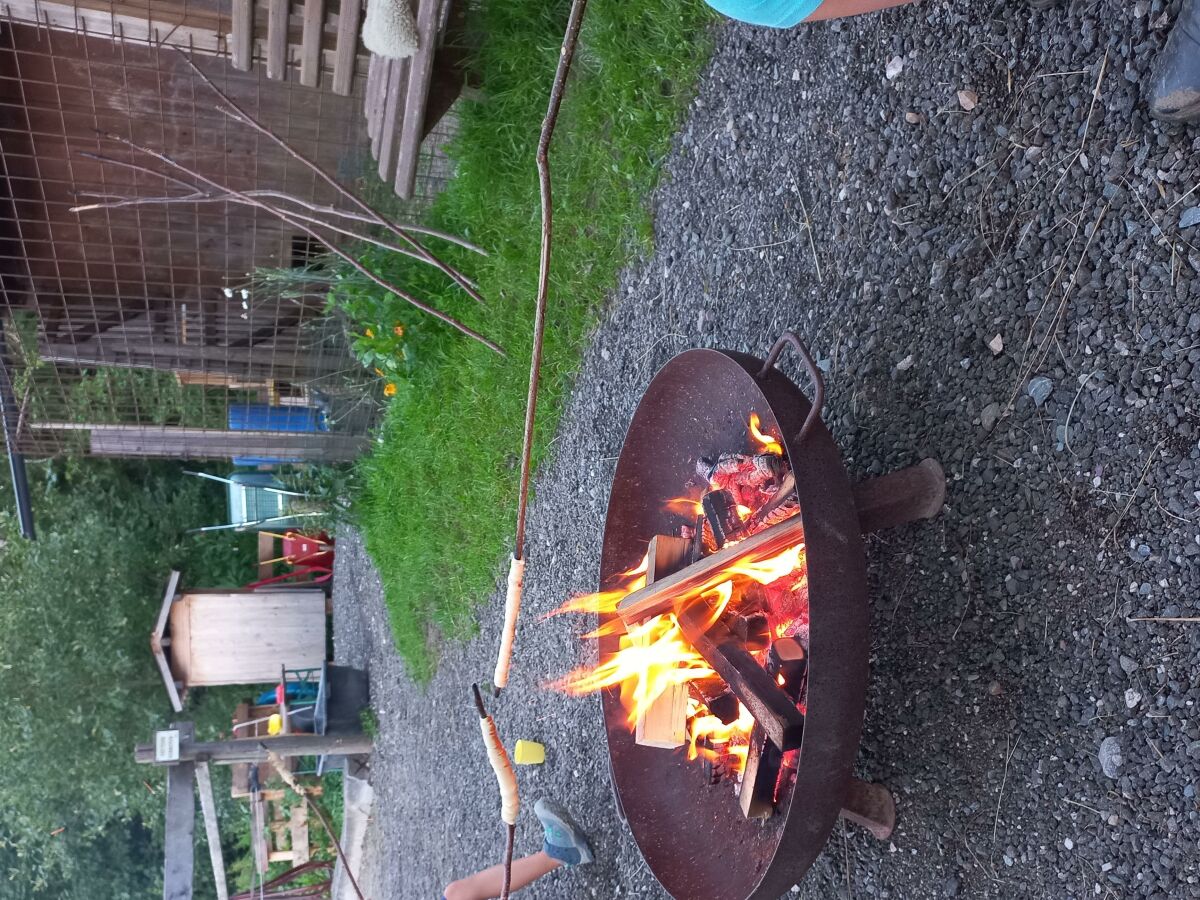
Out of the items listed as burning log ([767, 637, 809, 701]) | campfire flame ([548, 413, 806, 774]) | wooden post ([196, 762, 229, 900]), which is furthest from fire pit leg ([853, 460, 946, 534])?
wooden post ([196, 762, 229, 900])

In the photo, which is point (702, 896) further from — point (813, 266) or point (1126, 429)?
point (813, 266)

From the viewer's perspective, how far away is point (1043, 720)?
184 centimetres

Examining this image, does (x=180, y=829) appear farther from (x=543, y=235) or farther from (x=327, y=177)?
(x=543, y=235)

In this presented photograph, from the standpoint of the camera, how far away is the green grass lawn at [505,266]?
3.39 m

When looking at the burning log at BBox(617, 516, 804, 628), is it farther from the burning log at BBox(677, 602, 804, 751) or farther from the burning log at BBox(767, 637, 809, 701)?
the burning log at BBox(767, 637, 809, 701)

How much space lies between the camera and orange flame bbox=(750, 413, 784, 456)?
2156 millimetres

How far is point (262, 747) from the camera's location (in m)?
5.68

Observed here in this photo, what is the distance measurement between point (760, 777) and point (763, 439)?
0.74 m

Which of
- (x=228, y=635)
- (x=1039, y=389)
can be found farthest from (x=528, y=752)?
(x=228, y=635)

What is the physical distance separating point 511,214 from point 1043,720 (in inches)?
122

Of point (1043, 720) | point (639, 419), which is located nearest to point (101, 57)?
point (639, 419)

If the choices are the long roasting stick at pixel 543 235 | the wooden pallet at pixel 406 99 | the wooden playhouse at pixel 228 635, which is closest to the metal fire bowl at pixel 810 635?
the long roasting stick at pixel 543 235

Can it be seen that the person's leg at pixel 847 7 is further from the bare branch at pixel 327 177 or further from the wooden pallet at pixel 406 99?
the bare branch at pixel 327 177

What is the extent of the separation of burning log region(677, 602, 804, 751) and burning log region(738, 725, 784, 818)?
8 centimetres
